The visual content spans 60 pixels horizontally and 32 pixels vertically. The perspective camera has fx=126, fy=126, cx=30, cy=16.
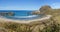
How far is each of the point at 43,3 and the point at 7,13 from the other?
0.64 metres

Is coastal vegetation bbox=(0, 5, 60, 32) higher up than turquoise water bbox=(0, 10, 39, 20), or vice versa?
turquoise water bbox=(0, 10, 39, 20)

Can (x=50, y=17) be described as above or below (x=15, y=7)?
below

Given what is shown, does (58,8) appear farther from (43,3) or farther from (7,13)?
(7,13)

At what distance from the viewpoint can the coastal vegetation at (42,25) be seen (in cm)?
209

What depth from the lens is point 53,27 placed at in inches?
84.0

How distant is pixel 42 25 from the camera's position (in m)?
2.12

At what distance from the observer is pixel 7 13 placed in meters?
2.11

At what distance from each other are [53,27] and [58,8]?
1.13 feet

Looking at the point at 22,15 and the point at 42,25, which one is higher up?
the point at 22,15

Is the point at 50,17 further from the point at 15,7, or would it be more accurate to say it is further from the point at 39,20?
the point at 15,7

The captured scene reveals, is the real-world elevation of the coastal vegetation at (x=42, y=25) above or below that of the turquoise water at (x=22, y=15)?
below

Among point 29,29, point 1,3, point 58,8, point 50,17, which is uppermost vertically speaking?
point 1,3

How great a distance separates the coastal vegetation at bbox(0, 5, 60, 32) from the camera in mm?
2088

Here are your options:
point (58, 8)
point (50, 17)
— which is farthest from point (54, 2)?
point (50, 17)
